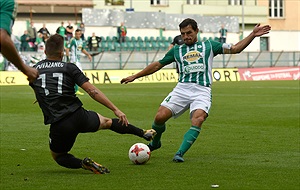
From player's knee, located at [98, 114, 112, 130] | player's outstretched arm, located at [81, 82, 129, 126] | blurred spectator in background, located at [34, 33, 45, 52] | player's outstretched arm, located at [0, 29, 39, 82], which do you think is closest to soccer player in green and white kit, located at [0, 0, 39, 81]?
player's outstretched arm, located at [0, 29, 39, 82]

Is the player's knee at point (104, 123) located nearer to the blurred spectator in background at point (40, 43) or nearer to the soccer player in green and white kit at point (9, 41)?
the soccer player in green and white kit at point (9, 41)

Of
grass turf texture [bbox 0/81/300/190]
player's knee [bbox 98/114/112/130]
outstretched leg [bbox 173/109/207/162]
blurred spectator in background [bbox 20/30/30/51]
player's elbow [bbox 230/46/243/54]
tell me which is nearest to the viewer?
grass turf texture [bbox 0/81/300/190]

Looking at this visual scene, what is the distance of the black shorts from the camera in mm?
10125

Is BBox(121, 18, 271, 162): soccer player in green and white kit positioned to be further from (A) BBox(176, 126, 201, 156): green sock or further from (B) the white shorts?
(A) BBox(176, 126, 201, 156): green sock

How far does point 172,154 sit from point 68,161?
2.51 meters

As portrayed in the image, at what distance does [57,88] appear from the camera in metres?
10.1

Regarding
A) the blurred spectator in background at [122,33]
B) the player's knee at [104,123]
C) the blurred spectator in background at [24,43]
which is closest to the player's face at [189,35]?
the player's knee at [104,123]

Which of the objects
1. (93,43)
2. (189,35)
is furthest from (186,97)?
(93,43)

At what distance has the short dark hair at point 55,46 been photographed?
9992 millimetres

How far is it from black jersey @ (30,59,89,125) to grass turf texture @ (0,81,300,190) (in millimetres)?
831

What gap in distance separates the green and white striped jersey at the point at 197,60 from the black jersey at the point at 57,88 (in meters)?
Result: 2.55

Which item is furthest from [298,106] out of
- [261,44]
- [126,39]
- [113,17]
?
[261,44]

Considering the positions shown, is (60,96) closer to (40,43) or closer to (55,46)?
(55,46)

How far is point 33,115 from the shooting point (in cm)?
2058
